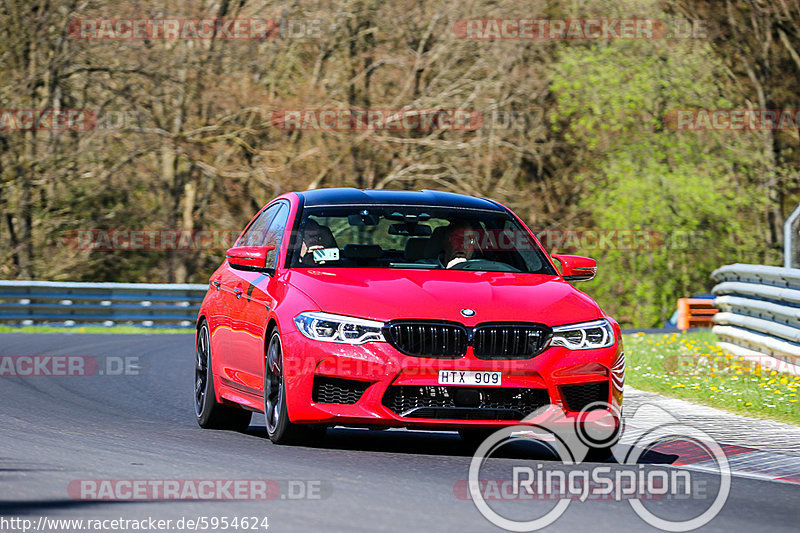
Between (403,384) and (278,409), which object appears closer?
(403,384)

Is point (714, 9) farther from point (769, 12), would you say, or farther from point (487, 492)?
point (487, 492)

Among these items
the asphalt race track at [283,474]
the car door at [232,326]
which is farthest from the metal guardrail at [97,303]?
the car door at [232,326]

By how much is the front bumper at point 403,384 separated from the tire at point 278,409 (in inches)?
4.5

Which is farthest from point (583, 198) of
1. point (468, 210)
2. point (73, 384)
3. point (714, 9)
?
point (468, 210)

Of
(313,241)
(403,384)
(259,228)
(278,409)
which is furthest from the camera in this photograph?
(259,228)

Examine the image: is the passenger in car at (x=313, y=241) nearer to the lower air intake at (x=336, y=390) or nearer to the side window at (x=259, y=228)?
the side window at (x=259, y=228)

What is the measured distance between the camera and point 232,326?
10602 mm

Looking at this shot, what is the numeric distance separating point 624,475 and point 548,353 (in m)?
0.97

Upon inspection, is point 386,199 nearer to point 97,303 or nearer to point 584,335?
point 584,335

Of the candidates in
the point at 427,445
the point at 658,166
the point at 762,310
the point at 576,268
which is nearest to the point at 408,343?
the point at 427,445

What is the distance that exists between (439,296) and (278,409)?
1.27 metres

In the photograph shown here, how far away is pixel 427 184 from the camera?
116ft

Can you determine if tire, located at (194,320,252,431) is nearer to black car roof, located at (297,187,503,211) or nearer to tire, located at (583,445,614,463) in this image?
black car roof, located at (297,187,503,211)

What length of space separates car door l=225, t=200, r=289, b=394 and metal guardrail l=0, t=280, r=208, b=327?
18.0 metres
